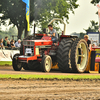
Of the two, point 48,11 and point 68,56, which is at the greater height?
point 48,11

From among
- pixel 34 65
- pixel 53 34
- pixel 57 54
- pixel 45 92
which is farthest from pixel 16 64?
pixel 45 92

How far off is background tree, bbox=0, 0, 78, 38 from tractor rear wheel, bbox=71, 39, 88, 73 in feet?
78.1

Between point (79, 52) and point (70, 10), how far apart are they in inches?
1217

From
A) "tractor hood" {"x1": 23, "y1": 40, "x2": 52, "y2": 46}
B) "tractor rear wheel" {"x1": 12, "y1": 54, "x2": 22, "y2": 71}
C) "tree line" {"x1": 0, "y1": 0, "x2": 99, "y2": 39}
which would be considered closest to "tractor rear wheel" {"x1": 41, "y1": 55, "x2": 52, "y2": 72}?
"tractor hood" {"x1": 23, "y1": 40, "x2": 52, "y2": 46}

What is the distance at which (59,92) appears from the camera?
7.06 m

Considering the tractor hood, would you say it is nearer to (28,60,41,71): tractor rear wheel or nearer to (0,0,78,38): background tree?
(28,60,41,71): tractor rear wheel

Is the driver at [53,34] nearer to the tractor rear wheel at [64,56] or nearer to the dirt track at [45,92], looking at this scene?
the tractor rear wheel at [64,56]

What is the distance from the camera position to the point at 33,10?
38094 mm

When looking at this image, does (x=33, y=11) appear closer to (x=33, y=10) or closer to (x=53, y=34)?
(x=33, y=10)

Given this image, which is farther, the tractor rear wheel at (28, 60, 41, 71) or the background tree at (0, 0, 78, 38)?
the background tree at (0, 0, 78, 38)

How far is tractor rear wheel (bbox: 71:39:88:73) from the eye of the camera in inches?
494

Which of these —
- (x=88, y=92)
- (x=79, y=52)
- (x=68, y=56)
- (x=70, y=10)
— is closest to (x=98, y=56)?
(x=79, y=52)

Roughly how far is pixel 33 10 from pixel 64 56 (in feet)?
86.3

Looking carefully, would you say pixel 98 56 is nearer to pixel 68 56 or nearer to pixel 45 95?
pixel 68 56
